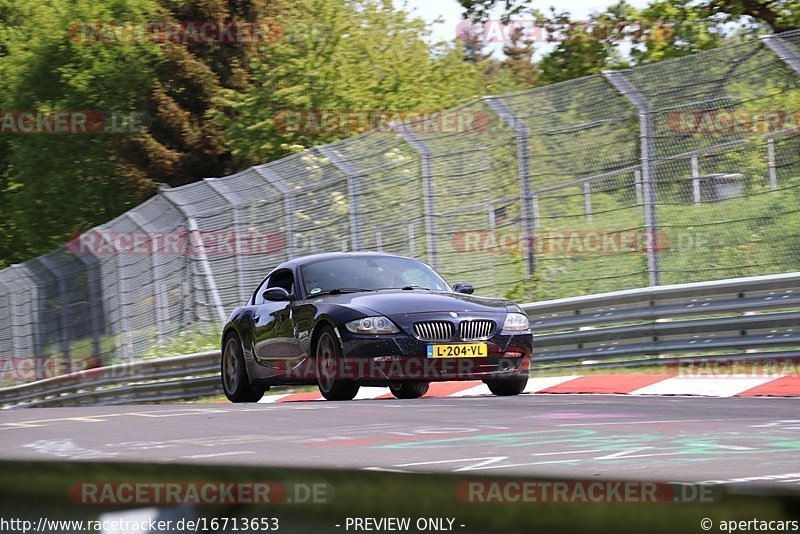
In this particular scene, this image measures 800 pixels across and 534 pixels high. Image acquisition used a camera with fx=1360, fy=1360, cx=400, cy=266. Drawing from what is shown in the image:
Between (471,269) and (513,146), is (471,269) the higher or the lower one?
the lower one

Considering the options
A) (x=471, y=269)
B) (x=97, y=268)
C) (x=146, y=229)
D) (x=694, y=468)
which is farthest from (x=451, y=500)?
(x=97, y=268)

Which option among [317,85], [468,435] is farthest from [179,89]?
[468,435]

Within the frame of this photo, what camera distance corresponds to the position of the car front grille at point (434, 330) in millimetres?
10570

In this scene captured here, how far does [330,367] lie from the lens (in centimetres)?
1096

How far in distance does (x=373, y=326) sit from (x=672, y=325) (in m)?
3.67

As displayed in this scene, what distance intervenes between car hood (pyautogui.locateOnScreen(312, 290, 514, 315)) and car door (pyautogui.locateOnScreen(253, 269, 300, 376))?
1.81 feet

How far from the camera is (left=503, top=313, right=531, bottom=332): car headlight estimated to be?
11.0 metres

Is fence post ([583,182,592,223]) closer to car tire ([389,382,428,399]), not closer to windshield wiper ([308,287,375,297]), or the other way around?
car tire ([389,382,428,399])

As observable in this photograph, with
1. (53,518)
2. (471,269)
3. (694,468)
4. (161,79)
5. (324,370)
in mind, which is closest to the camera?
(53,518)

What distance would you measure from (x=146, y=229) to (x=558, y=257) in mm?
8041

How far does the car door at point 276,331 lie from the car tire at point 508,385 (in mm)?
1727

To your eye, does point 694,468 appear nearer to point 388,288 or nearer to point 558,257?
point 388,288

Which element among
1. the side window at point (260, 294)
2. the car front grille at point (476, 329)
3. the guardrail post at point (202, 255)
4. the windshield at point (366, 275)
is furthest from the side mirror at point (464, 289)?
the guardrail post at point (202, 255)

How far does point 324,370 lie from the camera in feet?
36.5
